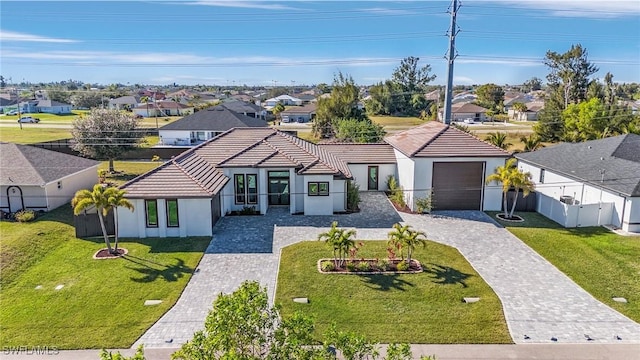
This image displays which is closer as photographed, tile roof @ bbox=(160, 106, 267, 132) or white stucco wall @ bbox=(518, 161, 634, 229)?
white stucco wall @ bbox=(518, 161, 634, 229)

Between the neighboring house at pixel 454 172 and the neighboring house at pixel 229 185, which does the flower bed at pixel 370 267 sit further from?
the neighboring house at pixel 454 172

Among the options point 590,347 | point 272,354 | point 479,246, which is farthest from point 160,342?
point 479,246

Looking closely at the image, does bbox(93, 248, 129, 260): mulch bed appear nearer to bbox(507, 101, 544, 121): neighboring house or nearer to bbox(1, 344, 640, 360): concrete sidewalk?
bbox(1, 344, 640, 360): concrete sidewalk

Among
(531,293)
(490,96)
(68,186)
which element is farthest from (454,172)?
(490,96)

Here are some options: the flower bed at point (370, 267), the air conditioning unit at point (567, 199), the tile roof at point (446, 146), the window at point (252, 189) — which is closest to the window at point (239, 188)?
the window at point (252, 189)

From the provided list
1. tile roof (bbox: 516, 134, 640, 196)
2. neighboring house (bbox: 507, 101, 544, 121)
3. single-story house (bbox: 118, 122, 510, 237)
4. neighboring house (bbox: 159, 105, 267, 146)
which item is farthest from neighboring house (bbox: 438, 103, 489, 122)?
single-story house (bbox: 118, 122, 510, 237)

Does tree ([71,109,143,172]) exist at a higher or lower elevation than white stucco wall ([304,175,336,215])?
higher

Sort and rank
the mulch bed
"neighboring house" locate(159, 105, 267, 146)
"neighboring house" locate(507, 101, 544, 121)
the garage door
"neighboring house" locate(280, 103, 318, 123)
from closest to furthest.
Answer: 1. the mulch bed
2. the garage door
3. "neighboring house" locate(159, 105, 267, 146)
4. "neighboring house" locate(280, 103, 318, 123)
5. "neighboring house" locate(507, 101, 544, 121)
